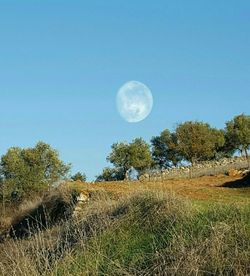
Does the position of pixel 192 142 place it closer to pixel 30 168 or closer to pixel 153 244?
pixel 30 168

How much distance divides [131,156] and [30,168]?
2357cm

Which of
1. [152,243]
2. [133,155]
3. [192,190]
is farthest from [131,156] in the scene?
[152,243]

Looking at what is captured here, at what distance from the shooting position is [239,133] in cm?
8050

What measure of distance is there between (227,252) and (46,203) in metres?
17.7

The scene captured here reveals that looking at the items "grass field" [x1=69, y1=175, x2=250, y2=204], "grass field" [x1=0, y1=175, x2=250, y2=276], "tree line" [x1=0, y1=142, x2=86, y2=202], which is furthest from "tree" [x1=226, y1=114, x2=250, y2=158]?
"grass field" [x1=0, y1=175, x2=250, y2=276]

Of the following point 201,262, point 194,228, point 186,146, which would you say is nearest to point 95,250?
point 194,228

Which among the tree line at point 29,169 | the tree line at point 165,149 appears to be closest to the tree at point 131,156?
the tree line at point 165,149

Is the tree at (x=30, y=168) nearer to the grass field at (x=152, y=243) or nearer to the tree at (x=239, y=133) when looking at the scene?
the tree at (x=239, y=133)

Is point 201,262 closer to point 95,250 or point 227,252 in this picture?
point 227,252

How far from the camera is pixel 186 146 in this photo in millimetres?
62469

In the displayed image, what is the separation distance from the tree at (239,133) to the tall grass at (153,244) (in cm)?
6583

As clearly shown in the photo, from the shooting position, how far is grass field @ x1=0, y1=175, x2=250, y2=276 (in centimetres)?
1016

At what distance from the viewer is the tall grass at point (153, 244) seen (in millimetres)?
10133

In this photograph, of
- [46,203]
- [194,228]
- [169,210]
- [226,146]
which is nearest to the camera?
[194,228]
